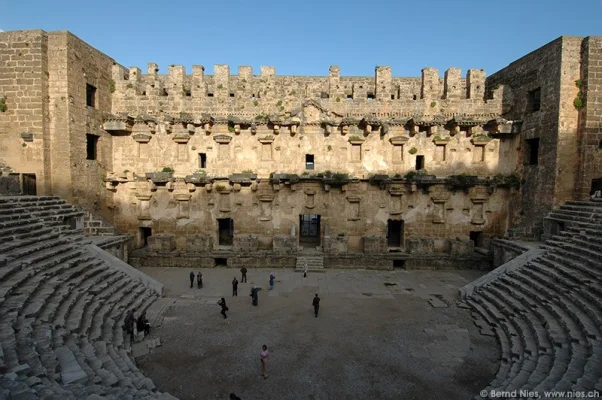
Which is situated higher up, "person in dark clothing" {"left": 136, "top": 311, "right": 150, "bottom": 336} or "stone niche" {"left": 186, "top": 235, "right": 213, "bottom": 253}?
"stone niche" {"left": 186, "top": 235, "right": 213, "bottom": 253}

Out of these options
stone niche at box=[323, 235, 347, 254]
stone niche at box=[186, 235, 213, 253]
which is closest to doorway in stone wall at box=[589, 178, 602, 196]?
stone niche at box=[323, 235, 347, 254]

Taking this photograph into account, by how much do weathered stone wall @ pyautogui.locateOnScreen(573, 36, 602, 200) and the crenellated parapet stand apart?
Result: 3607 mm

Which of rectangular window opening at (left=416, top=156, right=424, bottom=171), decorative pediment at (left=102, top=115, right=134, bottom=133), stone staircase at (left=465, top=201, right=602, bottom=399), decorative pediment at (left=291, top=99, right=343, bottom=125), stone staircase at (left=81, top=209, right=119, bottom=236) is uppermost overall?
decorative pediment at (left=291, top=99, right=343, bottom=125)

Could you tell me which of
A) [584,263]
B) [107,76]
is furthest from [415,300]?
[107,76]

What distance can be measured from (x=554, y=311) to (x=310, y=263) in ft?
34.2

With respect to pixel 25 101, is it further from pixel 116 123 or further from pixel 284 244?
pixel 284 244

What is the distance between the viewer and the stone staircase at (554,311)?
687 centimetres

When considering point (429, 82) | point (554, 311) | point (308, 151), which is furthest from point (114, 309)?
point (429, 82)

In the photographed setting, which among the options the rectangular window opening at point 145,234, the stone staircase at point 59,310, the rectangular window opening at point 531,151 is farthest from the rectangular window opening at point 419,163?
the rectangular window opening at point 145,234

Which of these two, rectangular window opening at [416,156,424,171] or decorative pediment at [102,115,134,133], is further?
rectangular window opening at [416,156,424,171]

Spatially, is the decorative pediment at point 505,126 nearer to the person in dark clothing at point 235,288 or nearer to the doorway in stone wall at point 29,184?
the person in dark clothing at point 235,288

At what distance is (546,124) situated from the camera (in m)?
15.1

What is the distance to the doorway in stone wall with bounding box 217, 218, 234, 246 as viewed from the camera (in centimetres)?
1947

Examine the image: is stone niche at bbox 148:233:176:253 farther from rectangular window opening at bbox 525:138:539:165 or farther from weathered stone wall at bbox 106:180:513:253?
rectangular window opening at bbox 525:138:539:165
